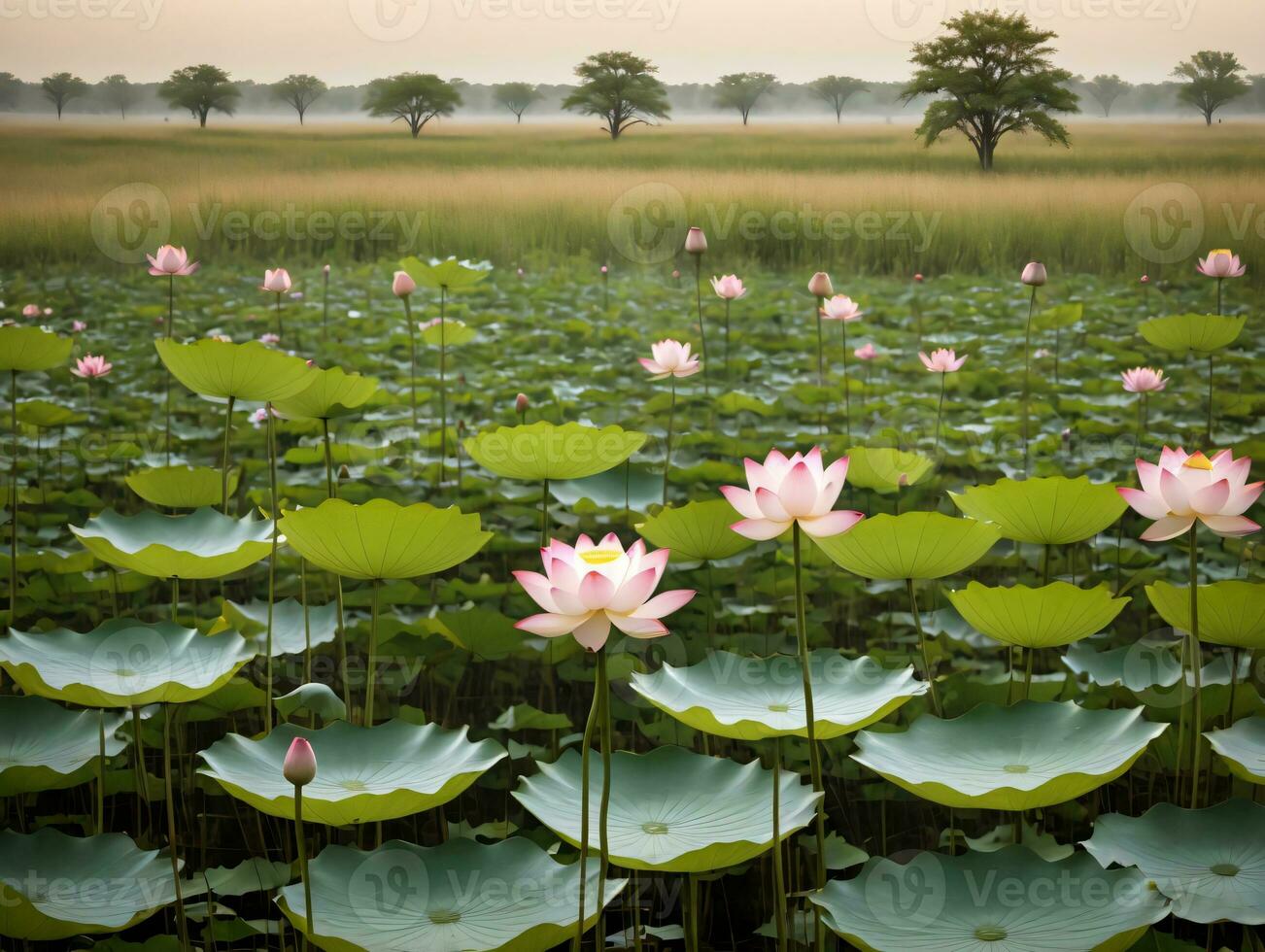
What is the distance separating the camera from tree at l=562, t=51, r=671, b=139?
175 inches

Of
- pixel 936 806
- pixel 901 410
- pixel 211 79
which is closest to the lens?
pixel 936 806

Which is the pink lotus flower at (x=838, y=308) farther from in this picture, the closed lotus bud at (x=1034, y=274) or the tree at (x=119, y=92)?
the tree at (x=119, y=92)

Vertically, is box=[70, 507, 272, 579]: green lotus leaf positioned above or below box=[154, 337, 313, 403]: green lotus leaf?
below

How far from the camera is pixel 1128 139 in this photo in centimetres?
415

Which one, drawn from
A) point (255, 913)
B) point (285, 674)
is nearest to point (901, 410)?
point (285, 674)

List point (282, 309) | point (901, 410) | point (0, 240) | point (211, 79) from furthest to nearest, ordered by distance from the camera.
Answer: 1. point (211, 79)
2. point (0, 240)
3. point (282, 309)
4. point (901, 410)

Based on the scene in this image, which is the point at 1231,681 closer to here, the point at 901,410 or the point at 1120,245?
the point at 901,410

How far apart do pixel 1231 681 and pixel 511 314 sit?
9.67ft

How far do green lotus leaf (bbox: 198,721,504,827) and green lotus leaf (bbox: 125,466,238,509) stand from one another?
0.65m

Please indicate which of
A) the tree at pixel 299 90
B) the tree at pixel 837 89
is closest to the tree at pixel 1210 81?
the tree at pixel 837 89

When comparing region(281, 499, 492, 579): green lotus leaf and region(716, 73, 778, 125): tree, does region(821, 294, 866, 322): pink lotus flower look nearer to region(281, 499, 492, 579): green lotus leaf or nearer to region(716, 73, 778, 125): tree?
region(281, 499, 492, 579): green lotus leaf

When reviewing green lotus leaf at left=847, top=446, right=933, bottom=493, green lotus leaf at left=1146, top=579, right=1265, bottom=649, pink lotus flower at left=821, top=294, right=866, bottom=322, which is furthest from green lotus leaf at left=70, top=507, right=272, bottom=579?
pink lotus flower at left=821, top=294, right=866, bottom=322

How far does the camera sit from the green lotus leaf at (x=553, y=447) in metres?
1.34

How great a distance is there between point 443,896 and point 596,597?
0.27 m
